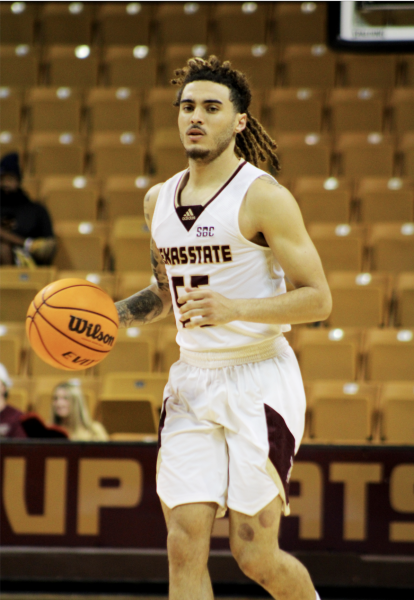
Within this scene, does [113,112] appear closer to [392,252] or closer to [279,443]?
[392,252]

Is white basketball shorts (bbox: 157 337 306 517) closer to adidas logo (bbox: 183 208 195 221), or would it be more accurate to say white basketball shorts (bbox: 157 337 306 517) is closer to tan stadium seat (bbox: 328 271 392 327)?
adidas logo (bbox: 183 208 195 221)

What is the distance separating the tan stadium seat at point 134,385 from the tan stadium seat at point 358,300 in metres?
1.70

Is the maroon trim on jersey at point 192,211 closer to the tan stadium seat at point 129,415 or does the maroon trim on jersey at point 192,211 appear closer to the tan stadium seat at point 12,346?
the tan stadium seat at point 129,415

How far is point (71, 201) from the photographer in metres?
8.37

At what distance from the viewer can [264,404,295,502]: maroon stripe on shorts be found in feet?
8.85

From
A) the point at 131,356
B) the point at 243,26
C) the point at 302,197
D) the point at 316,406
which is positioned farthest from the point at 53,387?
the point at 243,26

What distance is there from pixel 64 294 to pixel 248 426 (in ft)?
2.69

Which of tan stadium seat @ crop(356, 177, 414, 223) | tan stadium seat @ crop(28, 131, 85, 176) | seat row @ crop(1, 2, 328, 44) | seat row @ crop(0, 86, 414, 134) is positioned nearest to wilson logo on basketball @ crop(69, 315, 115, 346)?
tan stadium seat @ crop(356, 177, 414, 223)

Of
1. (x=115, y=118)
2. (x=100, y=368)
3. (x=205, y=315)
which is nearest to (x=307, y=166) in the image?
(x=115, y=118)

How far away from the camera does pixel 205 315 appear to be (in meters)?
2.47

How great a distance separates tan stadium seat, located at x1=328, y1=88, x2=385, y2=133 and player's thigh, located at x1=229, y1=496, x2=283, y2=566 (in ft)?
23.3

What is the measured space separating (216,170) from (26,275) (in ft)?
15.5

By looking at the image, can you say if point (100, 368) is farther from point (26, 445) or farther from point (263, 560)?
point (263, 560)

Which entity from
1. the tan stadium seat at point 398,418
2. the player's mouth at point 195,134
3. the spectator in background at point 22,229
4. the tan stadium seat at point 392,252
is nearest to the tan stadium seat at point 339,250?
the tan stadium seat at point 392,252
